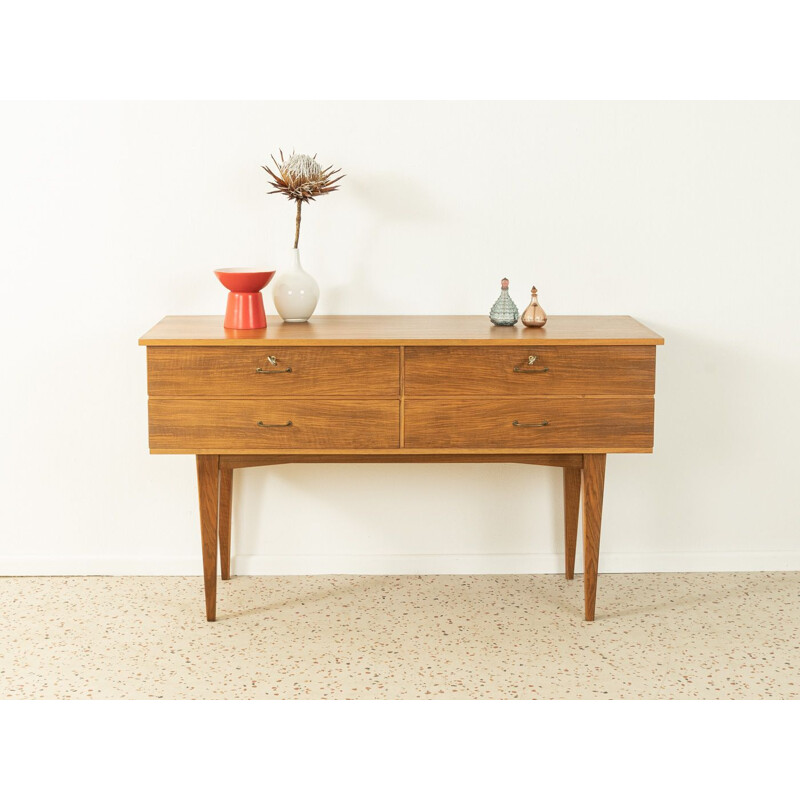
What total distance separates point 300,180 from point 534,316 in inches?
35.0

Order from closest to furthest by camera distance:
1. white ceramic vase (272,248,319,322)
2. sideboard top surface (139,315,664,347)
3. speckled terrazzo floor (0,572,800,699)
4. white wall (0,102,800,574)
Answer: speckled terrazzo floor (0,572,800,699), sideboard top surface (139,315,664,347), white ceramic vase (272,248,319,322), white wall (0,102,800,574)

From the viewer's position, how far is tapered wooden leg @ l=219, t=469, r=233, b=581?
11.8 ft

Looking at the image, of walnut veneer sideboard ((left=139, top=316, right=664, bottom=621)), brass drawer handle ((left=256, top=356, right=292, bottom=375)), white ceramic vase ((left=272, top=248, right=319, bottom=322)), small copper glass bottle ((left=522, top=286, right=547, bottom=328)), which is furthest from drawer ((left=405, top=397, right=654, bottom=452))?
white ceramic vase ((left=272, top=248, right=319, bottom=322))

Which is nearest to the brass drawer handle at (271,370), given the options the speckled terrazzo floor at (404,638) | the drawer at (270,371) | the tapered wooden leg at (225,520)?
the drawer at (270,371)

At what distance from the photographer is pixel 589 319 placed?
3494 mm

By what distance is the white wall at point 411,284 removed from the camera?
349 cm

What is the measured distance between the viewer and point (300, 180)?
3.32 metres

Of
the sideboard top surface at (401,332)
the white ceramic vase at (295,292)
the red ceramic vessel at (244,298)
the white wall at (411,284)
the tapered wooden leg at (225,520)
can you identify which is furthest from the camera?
the tapered wooden leg at (225,520)

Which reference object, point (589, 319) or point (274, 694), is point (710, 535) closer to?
point (589, 319)

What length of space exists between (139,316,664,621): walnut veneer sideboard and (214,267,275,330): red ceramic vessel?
0.25ft

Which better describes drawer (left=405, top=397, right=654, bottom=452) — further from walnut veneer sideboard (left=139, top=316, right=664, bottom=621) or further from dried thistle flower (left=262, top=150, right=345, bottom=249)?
dried thistle flower (left=262, top=150, right=345, bottom=249)

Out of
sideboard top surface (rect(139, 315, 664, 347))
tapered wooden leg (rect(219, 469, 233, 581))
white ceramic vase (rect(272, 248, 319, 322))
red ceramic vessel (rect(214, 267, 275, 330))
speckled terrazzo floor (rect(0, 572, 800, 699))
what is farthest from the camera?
tapered wooden leg (rect(219, 469, 233, 581))

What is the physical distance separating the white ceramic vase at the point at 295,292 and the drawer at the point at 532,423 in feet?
1.76

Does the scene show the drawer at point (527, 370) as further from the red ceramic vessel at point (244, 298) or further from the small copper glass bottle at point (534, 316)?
the red ceramic vessel at point (244, 298)
